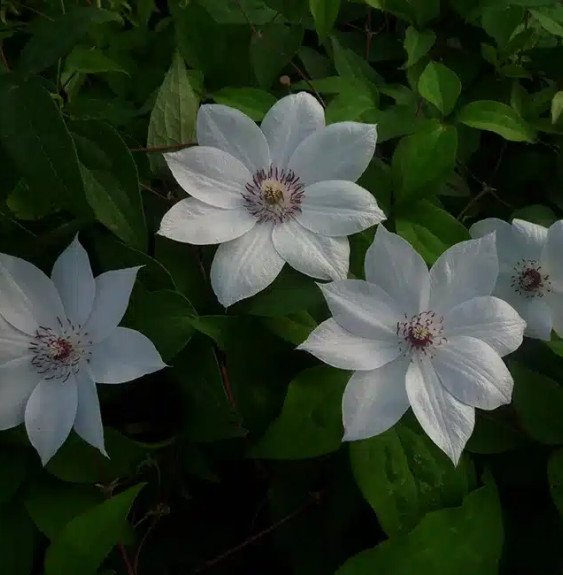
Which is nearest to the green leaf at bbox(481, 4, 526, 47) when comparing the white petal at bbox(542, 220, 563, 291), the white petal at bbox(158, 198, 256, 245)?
the white petal at bbox(542, 220, 563, 291)

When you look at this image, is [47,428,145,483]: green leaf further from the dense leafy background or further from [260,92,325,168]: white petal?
[260,92,325,168]: white petal

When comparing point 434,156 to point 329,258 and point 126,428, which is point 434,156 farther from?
point 126,428

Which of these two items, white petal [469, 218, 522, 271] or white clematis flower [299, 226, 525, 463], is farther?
white petal [469, 218, 522, 271]

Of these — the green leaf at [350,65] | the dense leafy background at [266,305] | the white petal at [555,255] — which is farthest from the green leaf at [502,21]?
the white petal at [555,255]

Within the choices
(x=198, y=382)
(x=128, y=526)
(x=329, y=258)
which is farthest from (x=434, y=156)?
(x=128, y=526)

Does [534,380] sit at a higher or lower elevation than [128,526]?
higher

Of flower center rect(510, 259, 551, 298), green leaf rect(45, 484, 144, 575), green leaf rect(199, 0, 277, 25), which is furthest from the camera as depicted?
green leaf rect(199, 0, 277, 25)
